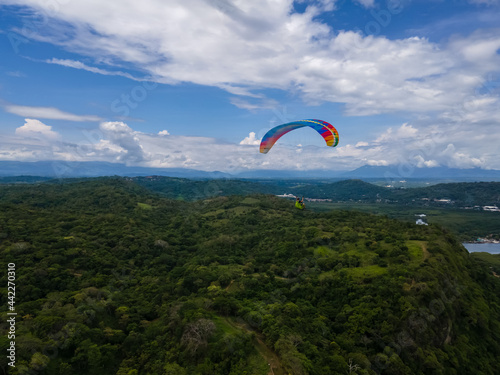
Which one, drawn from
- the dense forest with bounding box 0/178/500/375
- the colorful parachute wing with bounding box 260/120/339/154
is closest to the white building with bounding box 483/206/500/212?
the dense forest with bounding box 0/178/500/375

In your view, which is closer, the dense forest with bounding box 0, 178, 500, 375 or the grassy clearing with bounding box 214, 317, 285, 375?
the grassy clearing with bounding box 214, 317, 285, 375

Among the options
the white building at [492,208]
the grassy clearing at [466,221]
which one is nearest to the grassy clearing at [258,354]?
the grassy clearing at [466,221]

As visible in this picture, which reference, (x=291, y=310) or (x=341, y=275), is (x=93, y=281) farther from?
(x=341, y=275)

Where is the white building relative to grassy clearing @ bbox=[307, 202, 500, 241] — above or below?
above

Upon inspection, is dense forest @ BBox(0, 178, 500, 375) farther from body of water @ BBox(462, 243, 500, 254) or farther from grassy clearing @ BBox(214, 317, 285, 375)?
body of water @ BBox(462, 243, 500, 254)

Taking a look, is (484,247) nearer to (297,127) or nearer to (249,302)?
(297,127)

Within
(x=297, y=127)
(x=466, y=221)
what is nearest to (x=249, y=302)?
(x=297, y=127)
